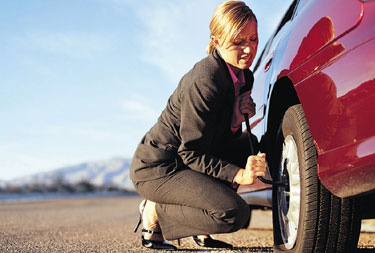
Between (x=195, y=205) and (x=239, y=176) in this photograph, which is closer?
(x=239, y=176)

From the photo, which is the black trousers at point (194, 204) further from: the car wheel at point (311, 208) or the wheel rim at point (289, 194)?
the car wheel at point (311, 208)

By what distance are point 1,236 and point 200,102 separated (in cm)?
242

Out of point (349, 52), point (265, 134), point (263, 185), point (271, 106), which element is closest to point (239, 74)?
point (271, 106)

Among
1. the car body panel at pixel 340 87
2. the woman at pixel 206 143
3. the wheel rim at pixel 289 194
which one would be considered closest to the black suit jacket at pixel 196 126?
the woman at pixel 206 143

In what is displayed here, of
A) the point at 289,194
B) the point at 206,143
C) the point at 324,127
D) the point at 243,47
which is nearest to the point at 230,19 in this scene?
the point at 243,47

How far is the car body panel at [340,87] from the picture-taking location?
144 cm

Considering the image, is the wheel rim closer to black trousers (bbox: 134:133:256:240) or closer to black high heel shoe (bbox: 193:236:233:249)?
black trousers (bbox: 134:133:256:240)

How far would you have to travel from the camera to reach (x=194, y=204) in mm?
2275

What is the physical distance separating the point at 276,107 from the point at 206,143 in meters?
0.45

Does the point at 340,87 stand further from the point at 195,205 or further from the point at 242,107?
the point at 195,205

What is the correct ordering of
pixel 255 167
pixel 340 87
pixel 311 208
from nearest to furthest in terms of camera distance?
pixel 340 87, pixel 311 208, pixel 255 167

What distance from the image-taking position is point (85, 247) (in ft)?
9.74

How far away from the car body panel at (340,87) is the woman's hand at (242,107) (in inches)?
16.9

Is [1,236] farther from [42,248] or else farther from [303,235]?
[303,235]
